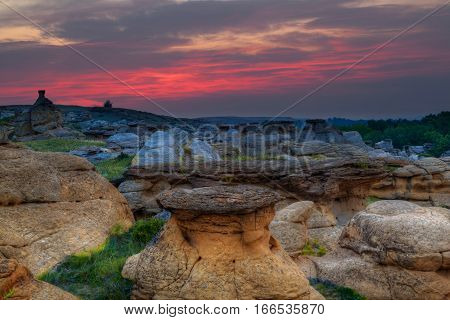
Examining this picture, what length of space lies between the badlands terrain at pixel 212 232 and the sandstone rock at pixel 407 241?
24 mm

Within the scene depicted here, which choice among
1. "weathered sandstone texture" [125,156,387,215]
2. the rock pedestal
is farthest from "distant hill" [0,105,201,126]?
"weathered sandstone texture" [125,156,387,215]

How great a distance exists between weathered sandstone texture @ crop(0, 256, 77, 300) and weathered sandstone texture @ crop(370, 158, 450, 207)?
22.1 meters

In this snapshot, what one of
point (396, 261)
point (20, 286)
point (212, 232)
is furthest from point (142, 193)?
point (20, 286)

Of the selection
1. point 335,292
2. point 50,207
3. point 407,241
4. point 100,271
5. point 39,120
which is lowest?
point 335,292

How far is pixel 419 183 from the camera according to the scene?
27812mm

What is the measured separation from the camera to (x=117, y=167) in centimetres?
2678

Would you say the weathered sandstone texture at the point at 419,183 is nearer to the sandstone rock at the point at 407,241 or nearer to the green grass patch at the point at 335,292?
the sandstone rock at the point at 407,241

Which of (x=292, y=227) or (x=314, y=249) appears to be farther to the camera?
(x=314, y=249)

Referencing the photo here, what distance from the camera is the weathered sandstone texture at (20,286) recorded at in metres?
8.02

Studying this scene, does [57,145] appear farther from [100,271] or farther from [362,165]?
[100,271]

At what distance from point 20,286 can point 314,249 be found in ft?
27.0

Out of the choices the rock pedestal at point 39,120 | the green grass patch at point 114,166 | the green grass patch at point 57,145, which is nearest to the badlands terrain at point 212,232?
the green grass patch at point 114,166
